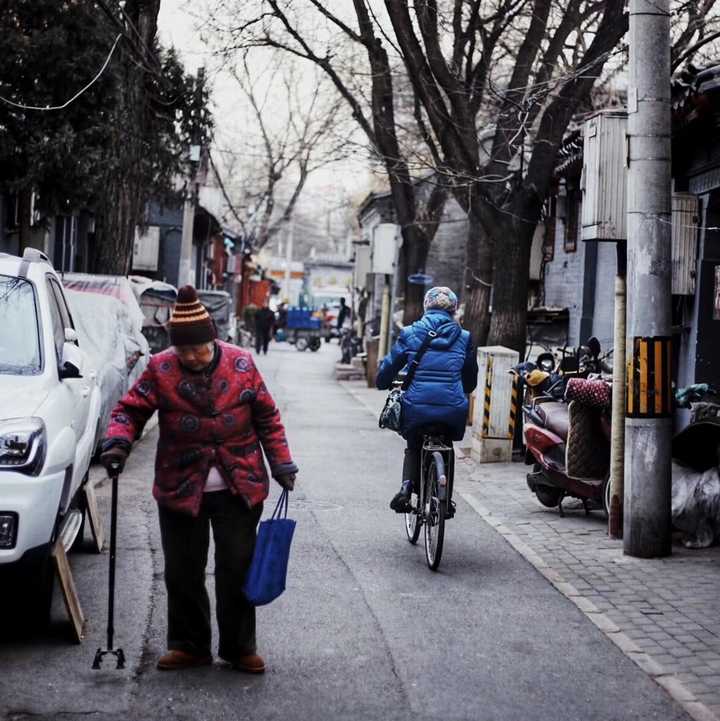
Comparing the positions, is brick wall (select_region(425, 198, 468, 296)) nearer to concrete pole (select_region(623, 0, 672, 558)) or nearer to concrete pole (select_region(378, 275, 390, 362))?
concrete pole (select_region(378, 275, 390, 362))

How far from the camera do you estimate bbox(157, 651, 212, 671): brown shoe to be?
575 centimetres

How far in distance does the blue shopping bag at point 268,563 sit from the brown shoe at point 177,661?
0.46 metres

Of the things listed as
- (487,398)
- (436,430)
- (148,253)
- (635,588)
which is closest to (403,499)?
(436,430)

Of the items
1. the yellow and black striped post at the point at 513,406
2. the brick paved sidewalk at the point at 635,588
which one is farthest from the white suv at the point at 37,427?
the yellow and black striped post at the point at 513,406

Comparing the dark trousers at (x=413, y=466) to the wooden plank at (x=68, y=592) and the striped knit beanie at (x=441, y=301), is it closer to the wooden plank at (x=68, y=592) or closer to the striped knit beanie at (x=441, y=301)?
the striped knit beanie at (x=441, y=301)

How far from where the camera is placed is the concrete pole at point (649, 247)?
8.68 m

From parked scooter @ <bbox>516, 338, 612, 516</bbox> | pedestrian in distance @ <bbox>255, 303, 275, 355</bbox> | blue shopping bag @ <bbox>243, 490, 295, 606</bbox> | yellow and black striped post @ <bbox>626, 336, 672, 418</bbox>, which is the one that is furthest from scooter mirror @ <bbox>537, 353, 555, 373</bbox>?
pedestrian in distance @ <bbox>255, 303, 275, 355</bbox>

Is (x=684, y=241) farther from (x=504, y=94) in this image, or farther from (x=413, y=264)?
(x=413, y=264)

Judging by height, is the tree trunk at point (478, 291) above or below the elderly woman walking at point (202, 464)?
above

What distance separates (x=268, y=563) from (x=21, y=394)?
1627 mm

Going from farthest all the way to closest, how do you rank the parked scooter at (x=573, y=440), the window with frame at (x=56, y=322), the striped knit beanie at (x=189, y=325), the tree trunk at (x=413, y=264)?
the tree trunk at (x=413, y=264) → the parked scooter at (x=573, y=440) → the window with frame at (x=56, y=322) → the striped knit beanie at (x=189, y=325)

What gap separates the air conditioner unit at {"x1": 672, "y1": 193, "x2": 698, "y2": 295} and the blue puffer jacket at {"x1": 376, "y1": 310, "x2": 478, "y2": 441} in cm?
409

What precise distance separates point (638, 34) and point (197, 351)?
4731 mm

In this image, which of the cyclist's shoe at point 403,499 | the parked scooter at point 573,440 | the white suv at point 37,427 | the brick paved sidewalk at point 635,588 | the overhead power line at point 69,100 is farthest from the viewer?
the overhead power line at point 69,100
